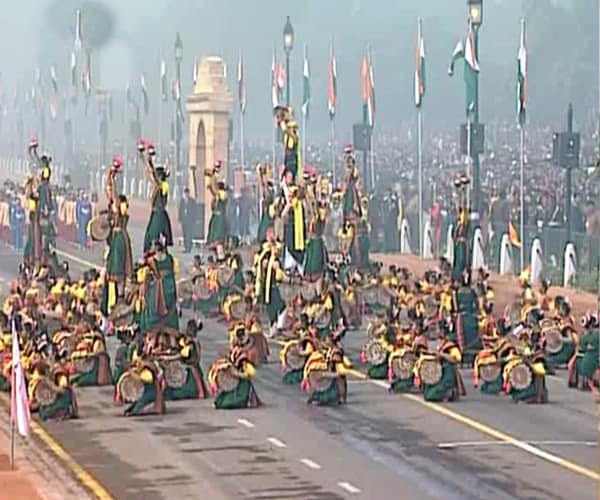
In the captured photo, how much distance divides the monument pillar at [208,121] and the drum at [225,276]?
2147cm

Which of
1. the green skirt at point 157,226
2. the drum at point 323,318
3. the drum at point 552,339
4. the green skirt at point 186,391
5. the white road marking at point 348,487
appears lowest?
the white road marking at point 348,487

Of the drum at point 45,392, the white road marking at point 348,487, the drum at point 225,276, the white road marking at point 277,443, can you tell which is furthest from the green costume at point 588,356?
the drum at point 225,276

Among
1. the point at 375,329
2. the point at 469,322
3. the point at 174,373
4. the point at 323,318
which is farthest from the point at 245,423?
the point at 323,318

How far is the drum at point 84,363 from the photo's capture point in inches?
1332

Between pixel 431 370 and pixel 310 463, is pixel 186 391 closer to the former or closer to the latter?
pixel 431 370

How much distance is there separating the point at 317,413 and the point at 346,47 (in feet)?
213

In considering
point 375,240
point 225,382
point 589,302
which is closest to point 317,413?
point 225,382

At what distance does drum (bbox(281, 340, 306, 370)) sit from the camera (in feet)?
112

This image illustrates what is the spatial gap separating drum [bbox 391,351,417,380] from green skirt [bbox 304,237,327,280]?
7.87 metres

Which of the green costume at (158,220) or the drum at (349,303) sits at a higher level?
the green costume at (158,220)

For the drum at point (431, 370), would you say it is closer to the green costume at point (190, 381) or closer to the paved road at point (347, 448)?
the paved road at point (347, 448)

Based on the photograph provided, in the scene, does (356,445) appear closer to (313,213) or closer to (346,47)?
(313,213)

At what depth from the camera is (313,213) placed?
4122 centimetres

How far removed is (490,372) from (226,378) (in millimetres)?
3950
